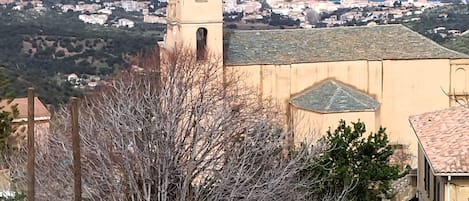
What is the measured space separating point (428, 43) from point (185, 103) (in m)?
12.7

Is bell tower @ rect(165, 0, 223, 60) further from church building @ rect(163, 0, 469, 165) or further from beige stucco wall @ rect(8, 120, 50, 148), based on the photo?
beige stucco wall @ rect(8, 120, 50, 148)

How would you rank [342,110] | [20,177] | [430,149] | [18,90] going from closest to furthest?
[430,149]
[20,177]
[342,110]
[18,90]

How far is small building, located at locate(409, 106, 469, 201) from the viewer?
14.4 m

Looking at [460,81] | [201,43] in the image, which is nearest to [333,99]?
[460,81]

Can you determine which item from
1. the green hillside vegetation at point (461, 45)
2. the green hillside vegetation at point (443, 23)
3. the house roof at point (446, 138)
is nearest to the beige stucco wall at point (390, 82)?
the house roof at point (446, 138)

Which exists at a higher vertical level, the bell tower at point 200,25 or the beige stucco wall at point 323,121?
the bell tower at point 200,25

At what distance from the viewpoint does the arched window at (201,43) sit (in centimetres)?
2675

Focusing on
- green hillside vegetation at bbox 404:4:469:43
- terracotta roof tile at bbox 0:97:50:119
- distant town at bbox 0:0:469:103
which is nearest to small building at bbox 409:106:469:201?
distant town at bbox 0:0:469:103

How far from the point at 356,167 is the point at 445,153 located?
3.88 m

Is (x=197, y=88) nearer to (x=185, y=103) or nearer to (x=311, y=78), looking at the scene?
(x=185, y=103)

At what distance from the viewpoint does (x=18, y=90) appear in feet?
149

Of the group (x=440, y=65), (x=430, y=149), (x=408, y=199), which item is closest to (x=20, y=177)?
(x=430, y=149)

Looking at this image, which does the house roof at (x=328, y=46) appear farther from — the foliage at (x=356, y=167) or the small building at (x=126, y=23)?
the small building at (x=126, y=23)

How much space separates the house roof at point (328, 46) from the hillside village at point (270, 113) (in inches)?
1.6
